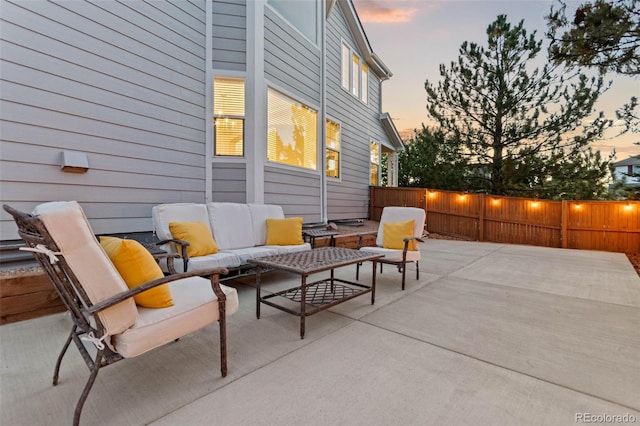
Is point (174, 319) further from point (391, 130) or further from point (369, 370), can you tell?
point (391, 130)

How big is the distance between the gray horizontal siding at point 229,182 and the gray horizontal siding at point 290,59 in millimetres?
1755

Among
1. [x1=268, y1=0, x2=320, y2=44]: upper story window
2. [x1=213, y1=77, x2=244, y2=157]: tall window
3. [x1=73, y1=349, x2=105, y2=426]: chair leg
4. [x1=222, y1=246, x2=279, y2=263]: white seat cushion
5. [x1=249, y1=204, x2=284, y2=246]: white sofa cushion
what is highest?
[x1=268, y1=0, x2=320, y2=44]: upper story window

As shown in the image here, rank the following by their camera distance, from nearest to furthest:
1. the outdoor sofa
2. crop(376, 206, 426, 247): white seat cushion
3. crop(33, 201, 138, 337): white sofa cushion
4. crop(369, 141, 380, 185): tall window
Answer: crop(33, 201, 138, 337): white sofa cushion
the outdoor sofa
crop(376, 206, 426, 247): white seat cushion
crop(369, 141, 380, 185): tall window

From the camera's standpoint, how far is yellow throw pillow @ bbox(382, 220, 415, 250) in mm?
4559

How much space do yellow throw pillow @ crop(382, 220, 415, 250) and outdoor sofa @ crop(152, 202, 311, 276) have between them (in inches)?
48.5

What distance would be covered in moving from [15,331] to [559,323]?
16.0 ft

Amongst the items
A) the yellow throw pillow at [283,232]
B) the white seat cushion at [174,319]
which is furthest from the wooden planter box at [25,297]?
the yellow throw pillow at [283,232]

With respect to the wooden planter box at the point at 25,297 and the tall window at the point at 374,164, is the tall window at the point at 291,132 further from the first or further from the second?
the tall window at the point at 374,164

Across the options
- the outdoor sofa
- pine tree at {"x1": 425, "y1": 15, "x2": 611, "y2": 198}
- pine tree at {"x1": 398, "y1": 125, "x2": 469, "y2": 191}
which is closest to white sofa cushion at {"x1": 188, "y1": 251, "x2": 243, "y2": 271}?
the outdoor sofa

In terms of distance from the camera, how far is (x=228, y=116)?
5020 millimetres

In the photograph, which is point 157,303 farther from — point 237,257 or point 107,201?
point 107,201

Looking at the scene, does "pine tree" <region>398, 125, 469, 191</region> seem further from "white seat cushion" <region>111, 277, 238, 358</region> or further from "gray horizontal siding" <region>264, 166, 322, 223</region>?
"white seat cushion" <region>111, 277, 238, 358</region>

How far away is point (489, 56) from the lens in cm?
980

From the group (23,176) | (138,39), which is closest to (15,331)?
(23,176)
